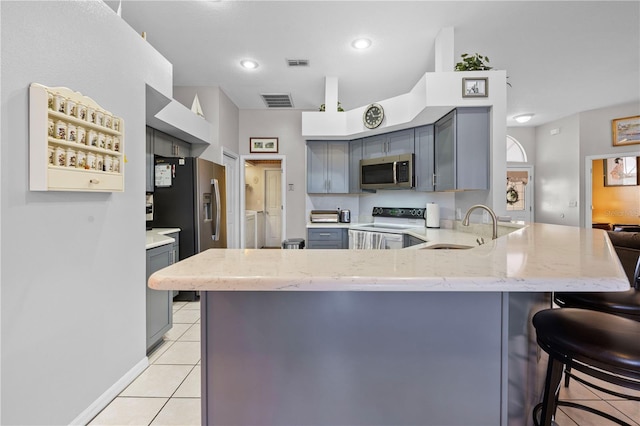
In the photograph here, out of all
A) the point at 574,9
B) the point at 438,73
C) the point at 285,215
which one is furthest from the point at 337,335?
the point at 285,215

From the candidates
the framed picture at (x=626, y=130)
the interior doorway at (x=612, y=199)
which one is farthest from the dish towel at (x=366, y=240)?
the interior doorway at (x=612, y=199)

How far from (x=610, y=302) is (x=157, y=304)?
284 centimetres

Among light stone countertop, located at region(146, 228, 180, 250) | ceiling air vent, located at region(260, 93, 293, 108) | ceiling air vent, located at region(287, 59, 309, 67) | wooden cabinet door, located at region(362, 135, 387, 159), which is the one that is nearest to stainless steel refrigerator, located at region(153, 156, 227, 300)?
light stone countertop, located at region(146, 228, 180, 250)

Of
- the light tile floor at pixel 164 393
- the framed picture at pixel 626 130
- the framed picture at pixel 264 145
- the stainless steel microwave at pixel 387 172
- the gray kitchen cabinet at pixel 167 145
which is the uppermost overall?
the framed picture at pixel 626 130

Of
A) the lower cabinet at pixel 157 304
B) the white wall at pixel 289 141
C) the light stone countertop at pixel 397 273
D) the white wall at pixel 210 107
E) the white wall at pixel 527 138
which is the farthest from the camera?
the white wall at pixel 527 138

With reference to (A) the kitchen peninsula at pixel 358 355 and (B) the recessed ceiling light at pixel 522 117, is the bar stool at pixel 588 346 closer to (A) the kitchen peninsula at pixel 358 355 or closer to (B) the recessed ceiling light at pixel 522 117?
(A) the kitchen peninsula at pixel 358 355

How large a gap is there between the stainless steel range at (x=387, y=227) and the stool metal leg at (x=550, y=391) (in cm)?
230

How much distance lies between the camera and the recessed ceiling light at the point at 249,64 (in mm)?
3424

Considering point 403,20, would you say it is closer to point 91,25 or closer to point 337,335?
point 91,25

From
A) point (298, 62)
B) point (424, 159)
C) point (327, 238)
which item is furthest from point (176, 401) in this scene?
point (298, 62)

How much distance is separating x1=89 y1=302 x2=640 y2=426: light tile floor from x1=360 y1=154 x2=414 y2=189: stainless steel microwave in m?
2.45

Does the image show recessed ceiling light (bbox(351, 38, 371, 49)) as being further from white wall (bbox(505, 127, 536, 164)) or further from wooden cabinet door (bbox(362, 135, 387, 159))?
white wall (bbox(505, 127, 536, 164))

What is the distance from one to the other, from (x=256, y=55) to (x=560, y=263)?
11.2 ft

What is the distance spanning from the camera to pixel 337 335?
0.96 m
